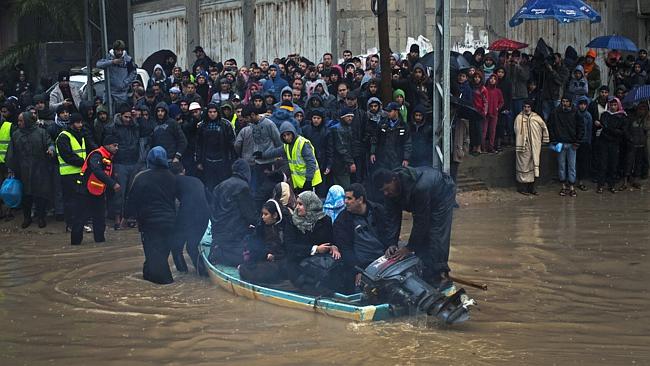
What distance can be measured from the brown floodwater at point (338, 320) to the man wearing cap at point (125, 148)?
148 centimetres

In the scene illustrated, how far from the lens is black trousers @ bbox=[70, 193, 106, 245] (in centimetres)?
1538

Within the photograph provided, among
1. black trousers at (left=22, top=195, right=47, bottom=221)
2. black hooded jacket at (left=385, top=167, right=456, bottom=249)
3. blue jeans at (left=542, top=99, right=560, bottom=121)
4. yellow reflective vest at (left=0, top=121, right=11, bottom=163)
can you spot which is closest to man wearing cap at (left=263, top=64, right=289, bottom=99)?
black trousers at (left=22, top=195, right=47, bottom=221)

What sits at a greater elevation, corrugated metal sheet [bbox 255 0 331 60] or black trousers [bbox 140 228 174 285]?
corrugated metal sheet [bbox 255 0 331 60]

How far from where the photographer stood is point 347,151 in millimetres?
16453

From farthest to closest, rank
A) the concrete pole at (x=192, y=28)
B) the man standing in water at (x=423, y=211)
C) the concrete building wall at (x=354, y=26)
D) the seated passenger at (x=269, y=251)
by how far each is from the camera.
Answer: the concrete pole at (x=192, y=28), the concrete building wall at (x=354, y=26), the seated passenger at (x=269, y=251), the man standing in water at (x=423, y=211)

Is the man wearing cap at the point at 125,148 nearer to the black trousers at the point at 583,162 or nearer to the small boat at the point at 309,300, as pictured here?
the small boat at the point at 309,300

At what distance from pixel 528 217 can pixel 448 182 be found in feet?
21.5

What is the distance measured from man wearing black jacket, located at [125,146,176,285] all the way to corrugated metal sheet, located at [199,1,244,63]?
550 inches

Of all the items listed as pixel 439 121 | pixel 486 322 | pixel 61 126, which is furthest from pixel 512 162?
pixel 486 322

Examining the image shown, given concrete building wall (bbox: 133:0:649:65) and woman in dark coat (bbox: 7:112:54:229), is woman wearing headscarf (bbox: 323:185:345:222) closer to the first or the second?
woman in dark coat (bbox: 7:112:54:229)

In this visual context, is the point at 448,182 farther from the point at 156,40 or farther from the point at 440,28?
the point at 156,40

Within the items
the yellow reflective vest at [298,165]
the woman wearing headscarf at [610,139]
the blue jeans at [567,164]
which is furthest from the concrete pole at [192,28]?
the yellow reflective vest at [298,165]

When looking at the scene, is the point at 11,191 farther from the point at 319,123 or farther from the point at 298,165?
the point at 319,123

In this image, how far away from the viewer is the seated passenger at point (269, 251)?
11.8 meters
